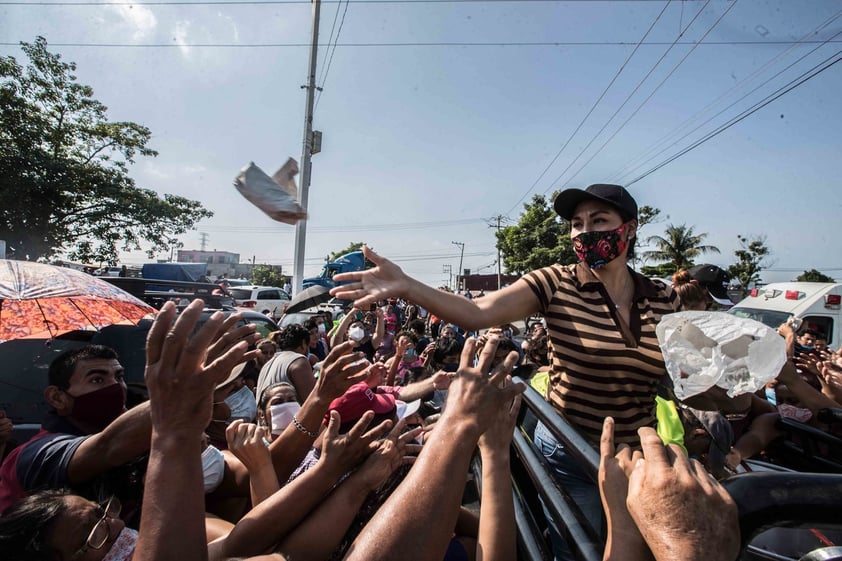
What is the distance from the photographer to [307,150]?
7398 millimetres

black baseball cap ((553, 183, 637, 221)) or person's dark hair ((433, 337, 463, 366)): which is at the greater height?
black baseball cap ((553, 183, 637, 221))

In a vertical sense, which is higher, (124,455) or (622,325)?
(622,325)

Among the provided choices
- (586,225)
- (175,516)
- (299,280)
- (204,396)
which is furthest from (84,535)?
(299,280)

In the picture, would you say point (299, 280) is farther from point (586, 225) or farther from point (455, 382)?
point (455, 382)

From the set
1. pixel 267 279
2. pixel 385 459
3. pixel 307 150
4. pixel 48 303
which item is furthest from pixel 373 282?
pixel 267 279

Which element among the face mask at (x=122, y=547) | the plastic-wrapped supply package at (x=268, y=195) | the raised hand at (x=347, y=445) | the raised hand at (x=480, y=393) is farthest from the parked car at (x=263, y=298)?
the raised hand at (x=480, y=393)

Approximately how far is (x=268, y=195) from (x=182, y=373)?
4.83 ft

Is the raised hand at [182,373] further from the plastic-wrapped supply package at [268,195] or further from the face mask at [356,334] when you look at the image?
the face mask at [356,334]

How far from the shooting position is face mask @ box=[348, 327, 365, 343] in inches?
287

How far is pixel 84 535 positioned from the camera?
158 centimetres

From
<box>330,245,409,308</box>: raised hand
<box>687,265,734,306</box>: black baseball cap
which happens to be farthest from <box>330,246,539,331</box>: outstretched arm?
<box>687,265,734,306</box>: black baseball cap

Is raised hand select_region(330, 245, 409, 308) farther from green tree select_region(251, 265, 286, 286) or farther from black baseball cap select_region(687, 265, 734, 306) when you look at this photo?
green tree select_region(251, 265, 286, 286)

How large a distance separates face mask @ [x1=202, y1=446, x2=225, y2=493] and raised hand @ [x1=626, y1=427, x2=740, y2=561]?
2323 mm

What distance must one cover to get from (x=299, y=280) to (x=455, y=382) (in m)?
7.98
